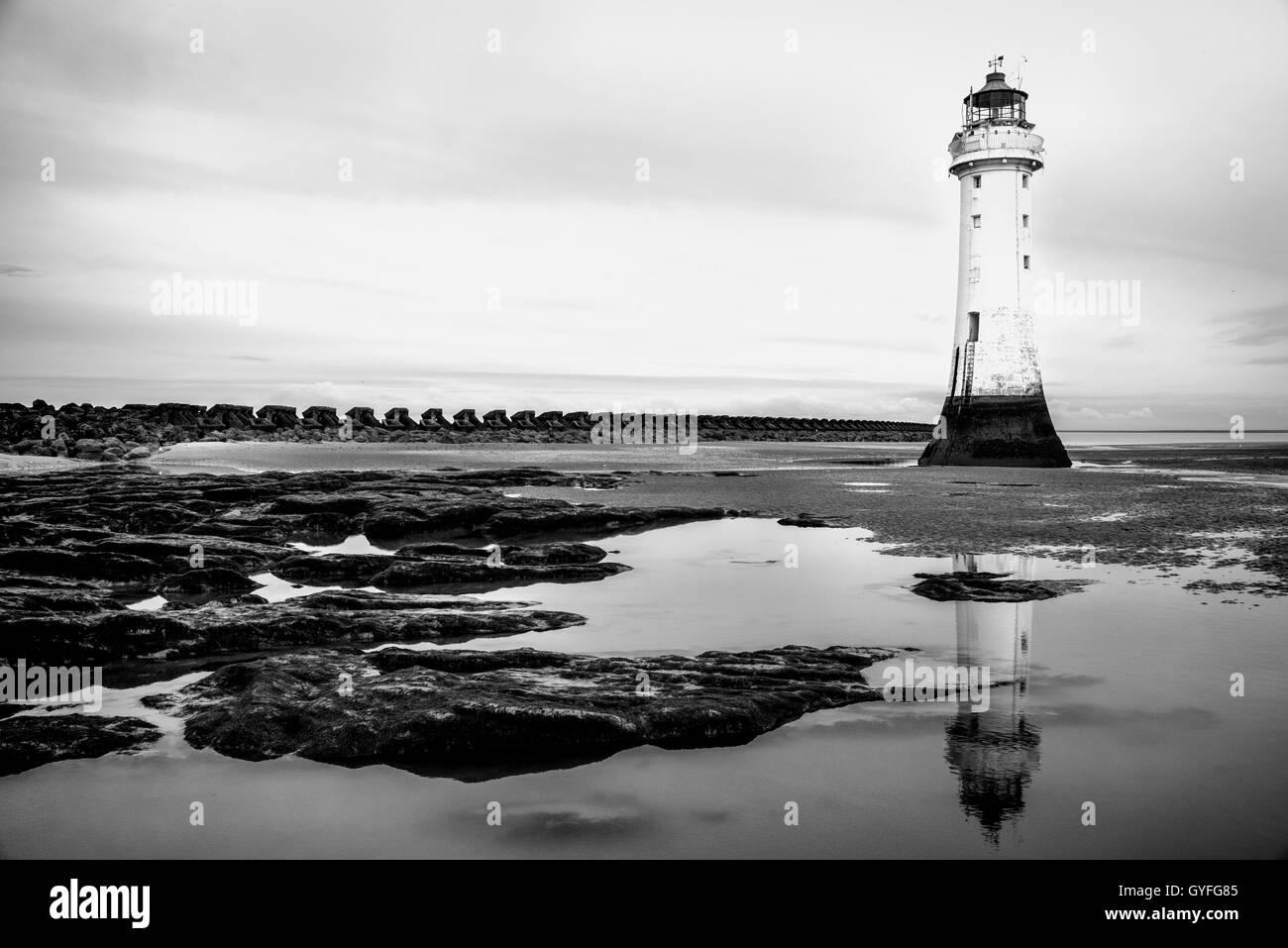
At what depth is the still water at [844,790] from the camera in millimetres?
4281

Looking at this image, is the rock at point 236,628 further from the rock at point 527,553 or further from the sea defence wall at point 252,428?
the sea defence wall at point 252,428

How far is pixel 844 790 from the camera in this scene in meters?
4.82

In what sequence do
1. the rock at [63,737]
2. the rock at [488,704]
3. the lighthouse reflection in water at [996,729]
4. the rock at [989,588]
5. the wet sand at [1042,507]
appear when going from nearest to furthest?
the lighthouse reflection in water at [996,729], the rock at [63,737], the rock at [488,704], the rock at [989,588], the wet sand at [1042,507]

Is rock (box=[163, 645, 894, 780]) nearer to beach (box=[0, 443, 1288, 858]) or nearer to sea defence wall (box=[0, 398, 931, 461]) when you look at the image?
beach (box=[0, 443, 1288, 858])

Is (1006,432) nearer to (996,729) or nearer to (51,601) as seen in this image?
(996,729)

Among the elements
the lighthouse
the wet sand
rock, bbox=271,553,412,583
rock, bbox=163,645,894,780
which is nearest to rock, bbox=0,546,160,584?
rock, bbox=271,553,412,583

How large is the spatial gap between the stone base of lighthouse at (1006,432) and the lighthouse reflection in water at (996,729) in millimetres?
30155

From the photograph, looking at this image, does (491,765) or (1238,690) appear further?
(1238,690)

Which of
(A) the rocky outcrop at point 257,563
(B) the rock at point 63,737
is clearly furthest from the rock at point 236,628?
(B) the rock at point 63,737
